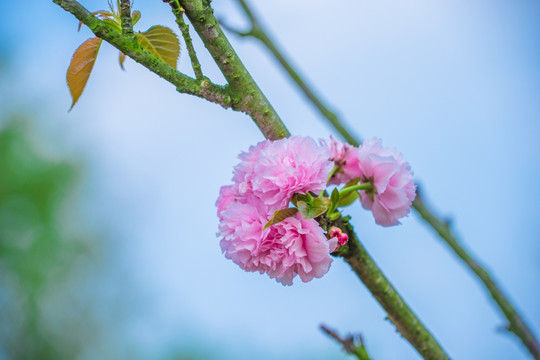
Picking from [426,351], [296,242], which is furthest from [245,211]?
[426,351]

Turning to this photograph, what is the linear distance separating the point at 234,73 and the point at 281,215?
15 centimetres

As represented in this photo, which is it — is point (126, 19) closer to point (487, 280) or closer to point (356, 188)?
point (356, 188)

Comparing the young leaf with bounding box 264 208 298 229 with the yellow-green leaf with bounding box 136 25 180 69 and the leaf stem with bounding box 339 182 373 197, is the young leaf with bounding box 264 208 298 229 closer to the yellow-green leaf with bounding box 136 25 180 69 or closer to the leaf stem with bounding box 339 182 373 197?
the leaf stem with bounding box 339 182 373 197

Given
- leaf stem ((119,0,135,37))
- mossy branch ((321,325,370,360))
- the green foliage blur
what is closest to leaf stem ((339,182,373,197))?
mossy branch ((321,325,370,360))

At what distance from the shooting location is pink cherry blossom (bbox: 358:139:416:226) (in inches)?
18.6

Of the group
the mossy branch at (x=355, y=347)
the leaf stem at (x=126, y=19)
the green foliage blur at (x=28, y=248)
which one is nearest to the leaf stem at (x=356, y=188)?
the mossy branch at (x=355, y=347)

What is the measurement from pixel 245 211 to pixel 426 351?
0.28 m

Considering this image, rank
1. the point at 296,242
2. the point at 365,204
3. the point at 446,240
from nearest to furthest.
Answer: the point at 296,242
the point at 365,204
the point at 446,240

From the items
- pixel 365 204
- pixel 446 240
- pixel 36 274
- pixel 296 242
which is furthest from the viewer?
pixel 36 274

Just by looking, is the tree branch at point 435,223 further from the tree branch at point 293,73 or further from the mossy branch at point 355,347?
the mossy branch at point 355,347

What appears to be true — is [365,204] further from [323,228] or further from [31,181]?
[31,181]

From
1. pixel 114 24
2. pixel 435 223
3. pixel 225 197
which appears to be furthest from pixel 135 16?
pixel 435 223

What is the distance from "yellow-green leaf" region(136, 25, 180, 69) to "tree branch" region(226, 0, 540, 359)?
29cm

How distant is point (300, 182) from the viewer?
0.41 meters
